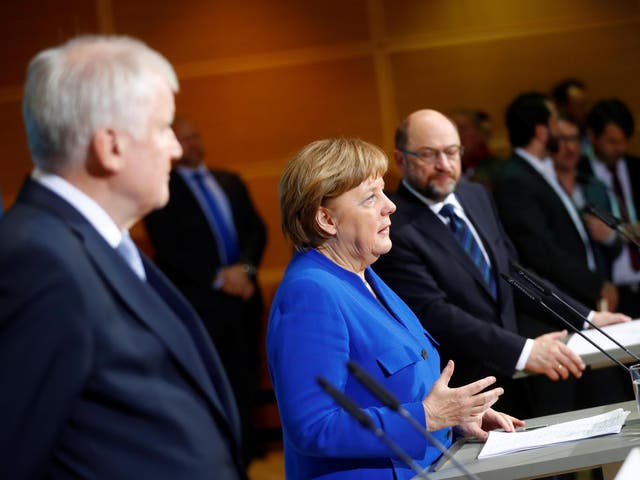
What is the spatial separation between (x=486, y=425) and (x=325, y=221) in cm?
67

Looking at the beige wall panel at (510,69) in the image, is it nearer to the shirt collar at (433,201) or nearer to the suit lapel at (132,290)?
the shirt collar at (433,201)

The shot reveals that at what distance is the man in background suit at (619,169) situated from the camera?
544 cm

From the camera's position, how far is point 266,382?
21.5 ft

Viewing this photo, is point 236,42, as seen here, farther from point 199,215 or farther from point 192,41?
point 199,215

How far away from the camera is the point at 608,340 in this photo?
3211 millimetres

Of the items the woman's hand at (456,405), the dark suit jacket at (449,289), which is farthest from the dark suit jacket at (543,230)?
the woman's hand at (456,405)

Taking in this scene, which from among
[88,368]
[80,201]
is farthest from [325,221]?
[88,368]

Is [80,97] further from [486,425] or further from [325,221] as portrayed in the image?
[486,425]

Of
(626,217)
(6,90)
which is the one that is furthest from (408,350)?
(6,90)

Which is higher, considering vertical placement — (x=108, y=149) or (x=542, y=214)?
(x=108, y=149)

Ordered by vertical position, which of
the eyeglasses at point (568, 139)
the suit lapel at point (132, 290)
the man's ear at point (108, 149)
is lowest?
the eyeglasses at point (568, 139)

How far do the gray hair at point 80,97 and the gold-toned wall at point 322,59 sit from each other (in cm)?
471

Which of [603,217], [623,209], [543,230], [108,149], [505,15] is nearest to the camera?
[108,149]

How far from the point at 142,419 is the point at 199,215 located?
14.4ft
